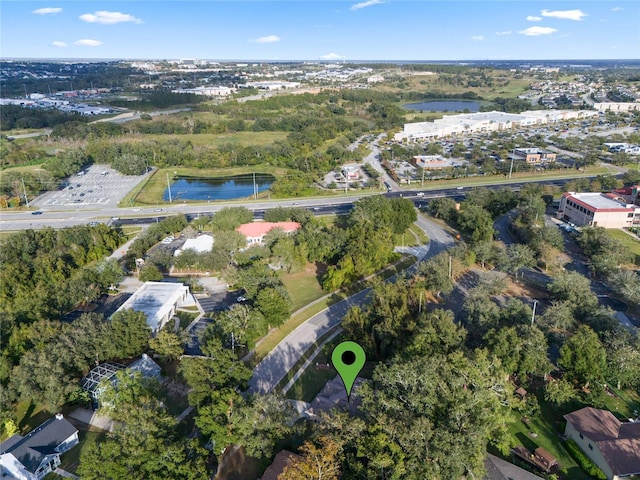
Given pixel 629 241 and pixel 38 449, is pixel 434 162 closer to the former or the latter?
pixel 629 241

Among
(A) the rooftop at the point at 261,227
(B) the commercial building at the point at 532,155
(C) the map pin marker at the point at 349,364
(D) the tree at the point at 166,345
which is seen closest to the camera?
(C) the map pin marker at the point at 349,364

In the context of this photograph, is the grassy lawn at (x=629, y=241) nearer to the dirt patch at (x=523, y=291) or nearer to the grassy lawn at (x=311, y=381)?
the dirt patch at (x=523, y=291)

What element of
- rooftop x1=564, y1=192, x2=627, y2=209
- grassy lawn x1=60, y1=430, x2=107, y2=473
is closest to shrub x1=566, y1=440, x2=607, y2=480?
grassy lawn x1=60, y1=430, x2=107, y2=473

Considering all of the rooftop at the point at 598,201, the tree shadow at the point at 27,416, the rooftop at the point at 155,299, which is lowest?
the tree shadow at the point at 27,416

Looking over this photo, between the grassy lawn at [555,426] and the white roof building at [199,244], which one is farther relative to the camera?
the white roof building at [199,244]

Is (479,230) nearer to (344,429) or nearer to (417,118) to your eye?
(344,429)

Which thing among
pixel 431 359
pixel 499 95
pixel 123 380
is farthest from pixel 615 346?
pixel 499 95

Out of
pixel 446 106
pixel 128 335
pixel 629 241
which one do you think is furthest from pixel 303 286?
pixel 446 106

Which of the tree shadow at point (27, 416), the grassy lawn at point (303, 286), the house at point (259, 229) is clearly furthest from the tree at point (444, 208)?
the tree shadow at point (27, 416)
